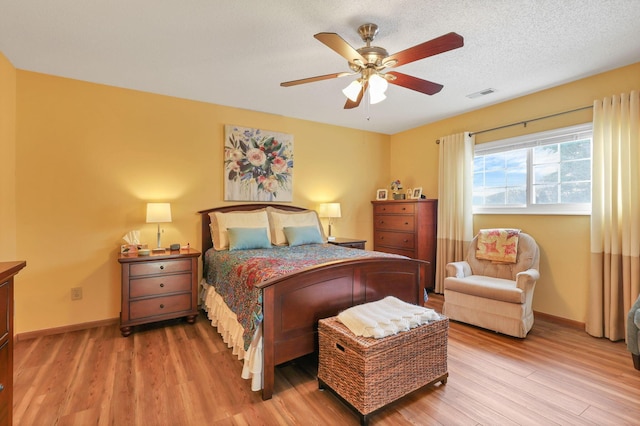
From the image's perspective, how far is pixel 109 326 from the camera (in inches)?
124

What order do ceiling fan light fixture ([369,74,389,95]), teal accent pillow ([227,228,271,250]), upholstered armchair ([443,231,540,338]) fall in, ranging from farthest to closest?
teal accent pillow ([227,228,271,250]), upholstered armchair ([443,231,540,338]), ceiling fan light fixture ([369,74,389,95])

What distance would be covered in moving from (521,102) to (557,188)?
1.08 meters

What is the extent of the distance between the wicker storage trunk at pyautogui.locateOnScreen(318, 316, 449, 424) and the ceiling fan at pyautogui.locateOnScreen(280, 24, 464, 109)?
166 cm

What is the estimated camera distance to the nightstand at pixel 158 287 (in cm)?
285

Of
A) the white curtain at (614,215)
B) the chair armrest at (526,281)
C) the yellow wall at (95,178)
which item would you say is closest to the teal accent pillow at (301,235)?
the yellow wall at (95,178)

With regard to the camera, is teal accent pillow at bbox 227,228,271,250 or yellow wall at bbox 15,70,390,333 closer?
yellow wall at bbox 15,70,390,333

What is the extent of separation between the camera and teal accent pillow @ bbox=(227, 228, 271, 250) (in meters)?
3.27

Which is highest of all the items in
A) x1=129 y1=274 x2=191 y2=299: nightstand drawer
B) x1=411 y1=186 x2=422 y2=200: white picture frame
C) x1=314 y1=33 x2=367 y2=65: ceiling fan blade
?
x1=314 y1=33 x2=367 y2=65: ceiling fan blade

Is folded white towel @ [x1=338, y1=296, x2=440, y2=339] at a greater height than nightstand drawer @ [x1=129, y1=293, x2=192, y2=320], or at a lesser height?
greater

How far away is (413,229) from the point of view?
14.1 feet

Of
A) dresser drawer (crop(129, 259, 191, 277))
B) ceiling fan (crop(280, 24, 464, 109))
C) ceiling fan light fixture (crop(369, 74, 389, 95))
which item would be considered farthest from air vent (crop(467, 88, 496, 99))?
dresser drawer (crop(129, 259, 191, 277))

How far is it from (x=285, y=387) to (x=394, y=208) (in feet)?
10.5

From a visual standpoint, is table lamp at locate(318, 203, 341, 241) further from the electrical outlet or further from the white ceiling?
the electrical outlet

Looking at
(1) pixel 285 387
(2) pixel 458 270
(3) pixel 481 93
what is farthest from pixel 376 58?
(2) pixel 458 270
